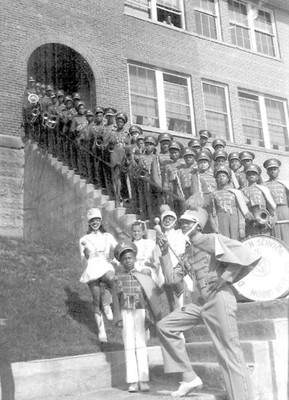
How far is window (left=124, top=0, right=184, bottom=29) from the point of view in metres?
15.7

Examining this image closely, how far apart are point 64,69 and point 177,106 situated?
11.3 ft

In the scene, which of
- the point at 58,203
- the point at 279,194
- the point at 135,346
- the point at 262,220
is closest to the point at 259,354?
the point at 135,346

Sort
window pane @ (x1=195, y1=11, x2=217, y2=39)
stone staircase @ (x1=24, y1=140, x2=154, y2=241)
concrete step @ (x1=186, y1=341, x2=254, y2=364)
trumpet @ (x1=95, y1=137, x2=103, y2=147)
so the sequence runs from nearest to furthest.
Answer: concrete step @ (x1=186, y1=341, x2=254, y2=364)
stone staircase @ (x1=24, y1=140, x2=154, y2=241)
trumpet @ (x1=95, y1=137, x2=103, y2=147)
window pane @ (x1=195, y1=11, x2=217, y2=39)

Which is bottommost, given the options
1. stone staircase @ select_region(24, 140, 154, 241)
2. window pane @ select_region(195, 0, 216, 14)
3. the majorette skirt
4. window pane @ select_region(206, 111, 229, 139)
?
the majorette skirt

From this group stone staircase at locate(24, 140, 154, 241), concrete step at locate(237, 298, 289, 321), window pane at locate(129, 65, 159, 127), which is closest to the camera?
concrete step at locate(237, 298, 289, 321)

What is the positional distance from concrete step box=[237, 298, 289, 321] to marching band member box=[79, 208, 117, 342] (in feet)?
5.71

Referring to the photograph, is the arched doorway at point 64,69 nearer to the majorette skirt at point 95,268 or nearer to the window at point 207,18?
the window at point 207,18

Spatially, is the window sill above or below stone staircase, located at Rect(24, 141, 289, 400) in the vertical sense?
above

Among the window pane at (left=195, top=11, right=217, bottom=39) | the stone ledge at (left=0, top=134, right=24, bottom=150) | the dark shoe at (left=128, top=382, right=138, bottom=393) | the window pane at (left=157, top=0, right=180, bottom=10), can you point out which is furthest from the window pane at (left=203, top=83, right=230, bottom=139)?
the dark shoe at (left=128, top=382, right=138, bottom=393)

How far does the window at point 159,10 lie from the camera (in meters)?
15.7

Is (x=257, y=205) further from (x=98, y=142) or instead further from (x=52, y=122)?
(x=52, y=122)

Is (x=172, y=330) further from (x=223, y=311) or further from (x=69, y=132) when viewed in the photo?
(x=69, y=132)

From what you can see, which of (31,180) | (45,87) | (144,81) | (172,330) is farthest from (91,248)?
(144,81)

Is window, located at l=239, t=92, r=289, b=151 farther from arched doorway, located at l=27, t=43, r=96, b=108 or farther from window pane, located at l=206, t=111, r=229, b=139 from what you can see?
arched doorway, located at l=27, t=43, r=96, b=108
